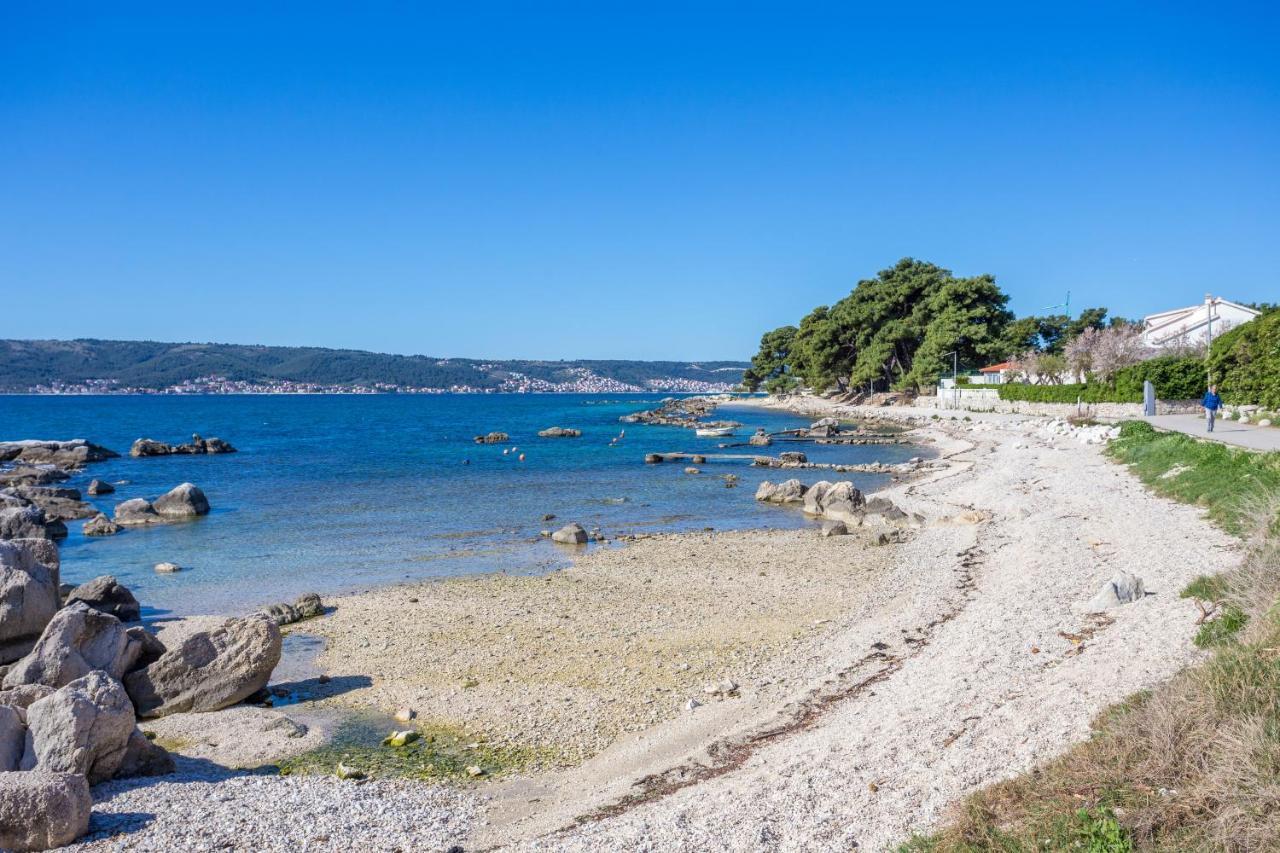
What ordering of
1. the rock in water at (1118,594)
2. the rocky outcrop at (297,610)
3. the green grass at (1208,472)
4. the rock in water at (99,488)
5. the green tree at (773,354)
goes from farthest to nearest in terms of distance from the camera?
the green tree at (773,354) < the rock in water at (99,488) < the rocky outcrop at (297,610) < the green grass at (1208,472) < the rock in water at (1118,594)

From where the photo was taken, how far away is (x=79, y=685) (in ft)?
29.9

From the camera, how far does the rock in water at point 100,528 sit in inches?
1111

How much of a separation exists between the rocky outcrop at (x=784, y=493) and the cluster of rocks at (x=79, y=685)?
2230 cm

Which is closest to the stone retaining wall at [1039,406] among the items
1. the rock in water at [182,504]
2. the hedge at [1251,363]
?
the hedge at [1251,363]

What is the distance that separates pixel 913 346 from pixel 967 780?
98.9m

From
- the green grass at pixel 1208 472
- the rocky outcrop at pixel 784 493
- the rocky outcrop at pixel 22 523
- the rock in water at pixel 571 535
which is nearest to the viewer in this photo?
the green grass at pixel 1208 472

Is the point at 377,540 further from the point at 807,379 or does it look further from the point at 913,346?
the point at 807,379

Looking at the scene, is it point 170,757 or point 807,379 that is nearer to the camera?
point 170,757

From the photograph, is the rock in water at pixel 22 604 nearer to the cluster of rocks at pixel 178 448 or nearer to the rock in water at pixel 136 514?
the rock in water at pixel 136 514

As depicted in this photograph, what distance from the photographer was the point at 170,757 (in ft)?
31.8

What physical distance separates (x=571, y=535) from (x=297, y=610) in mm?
9579

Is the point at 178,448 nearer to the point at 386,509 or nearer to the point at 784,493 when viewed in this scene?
the point at 386,509

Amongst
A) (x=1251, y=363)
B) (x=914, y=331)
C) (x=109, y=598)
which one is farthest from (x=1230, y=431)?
(x=914, y=331)

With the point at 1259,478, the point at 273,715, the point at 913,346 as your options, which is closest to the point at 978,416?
the point at 913,346
